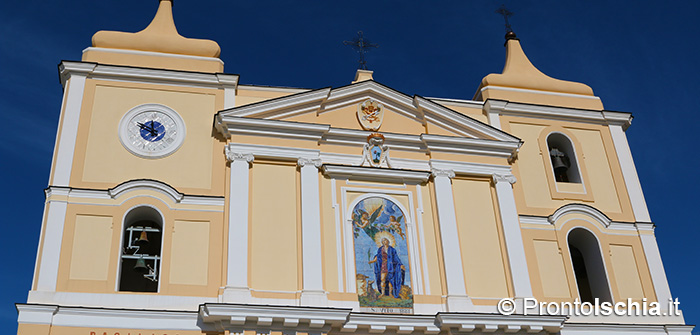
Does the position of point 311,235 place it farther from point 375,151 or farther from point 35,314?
point 35,314

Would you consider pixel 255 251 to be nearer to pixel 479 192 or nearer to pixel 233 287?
pixel 233 287

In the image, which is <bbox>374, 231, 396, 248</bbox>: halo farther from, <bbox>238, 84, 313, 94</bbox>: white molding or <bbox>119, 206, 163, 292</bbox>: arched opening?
<bbox>119, 206, 163, 292</bbox>: arched opening

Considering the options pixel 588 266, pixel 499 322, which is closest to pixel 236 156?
pixel 499 322

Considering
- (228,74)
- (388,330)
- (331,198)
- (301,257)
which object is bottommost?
(388,330)

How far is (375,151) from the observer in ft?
57.7

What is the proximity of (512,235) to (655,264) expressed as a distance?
3.50 m

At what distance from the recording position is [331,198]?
16.8 meters

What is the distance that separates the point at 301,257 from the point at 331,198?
1615mm

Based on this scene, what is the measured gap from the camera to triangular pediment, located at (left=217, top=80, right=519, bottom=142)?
17938 millimetres

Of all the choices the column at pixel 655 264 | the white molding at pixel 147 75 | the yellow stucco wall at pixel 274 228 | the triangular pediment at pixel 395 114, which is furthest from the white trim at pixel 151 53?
the column at pixel 655 264

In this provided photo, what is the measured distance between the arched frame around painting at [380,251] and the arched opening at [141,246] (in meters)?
3.80

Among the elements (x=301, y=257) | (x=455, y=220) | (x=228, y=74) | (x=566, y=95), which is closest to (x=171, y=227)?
(x=301, y=257)

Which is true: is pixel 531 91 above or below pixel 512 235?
above

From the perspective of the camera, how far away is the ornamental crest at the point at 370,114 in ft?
59.4
